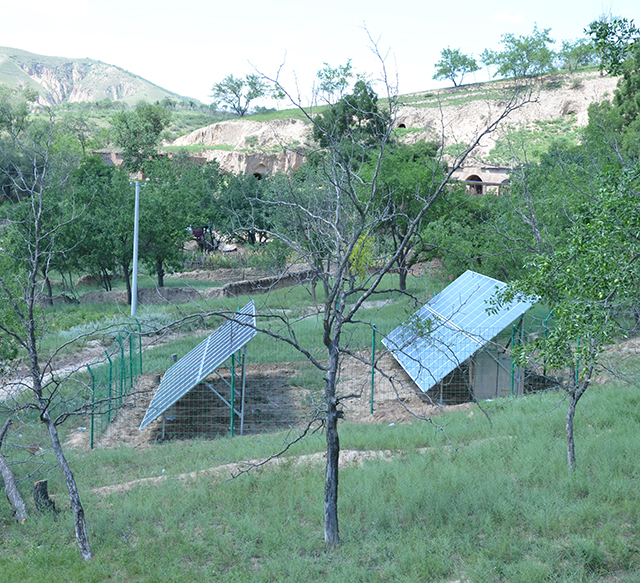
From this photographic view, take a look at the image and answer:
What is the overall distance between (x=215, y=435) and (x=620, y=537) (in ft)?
27.0

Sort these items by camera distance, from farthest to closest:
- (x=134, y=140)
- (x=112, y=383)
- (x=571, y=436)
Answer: (x=134, y=140) → (x=112, y=383) → (x=571, y=436)

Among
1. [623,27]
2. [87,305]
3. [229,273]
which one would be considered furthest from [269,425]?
[229,273]

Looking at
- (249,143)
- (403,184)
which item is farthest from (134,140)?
(403,184)

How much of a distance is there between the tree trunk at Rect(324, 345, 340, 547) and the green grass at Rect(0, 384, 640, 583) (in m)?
0.21

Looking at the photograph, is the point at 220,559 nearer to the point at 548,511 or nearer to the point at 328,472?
the point at 328,472

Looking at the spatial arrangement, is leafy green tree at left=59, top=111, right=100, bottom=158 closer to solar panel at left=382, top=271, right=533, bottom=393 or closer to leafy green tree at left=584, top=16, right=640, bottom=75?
solar panel at left=382, top=271, right=533, bottom=393

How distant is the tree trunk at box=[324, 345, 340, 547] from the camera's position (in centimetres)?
625

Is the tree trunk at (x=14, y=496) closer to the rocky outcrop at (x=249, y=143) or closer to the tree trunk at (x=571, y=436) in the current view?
the tree trunk at (x=571, y=436)

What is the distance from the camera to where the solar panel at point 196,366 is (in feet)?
36.6

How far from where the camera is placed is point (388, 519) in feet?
23.0

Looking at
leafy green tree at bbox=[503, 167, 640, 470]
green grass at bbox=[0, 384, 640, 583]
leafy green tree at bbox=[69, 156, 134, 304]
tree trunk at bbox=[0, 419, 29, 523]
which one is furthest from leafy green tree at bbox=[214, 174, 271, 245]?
leafy green tree at bbox=[503, 167, 640, 470]

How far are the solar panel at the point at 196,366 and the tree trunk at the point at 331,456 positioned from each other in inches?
154

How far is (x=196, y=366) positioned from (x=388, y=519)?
6.74 meters

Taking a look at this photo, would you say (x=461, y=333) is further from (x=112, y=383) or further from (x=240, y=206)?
(x=240, y=206)
